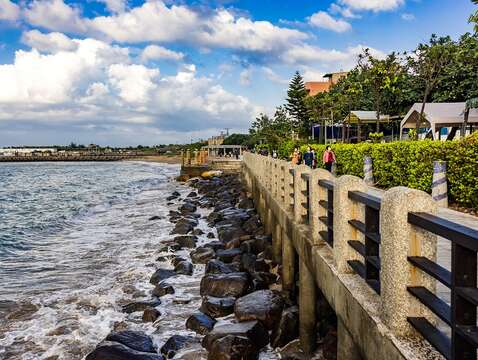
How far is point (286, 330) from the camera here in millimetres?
7305

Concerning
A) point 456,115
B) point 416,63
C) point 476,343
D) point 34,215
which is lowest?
point 34,215

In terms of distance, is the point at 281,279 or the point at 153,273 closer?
the point at 281,279

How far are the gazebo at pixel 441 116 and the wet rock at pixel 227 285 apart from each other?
→ 1818cm

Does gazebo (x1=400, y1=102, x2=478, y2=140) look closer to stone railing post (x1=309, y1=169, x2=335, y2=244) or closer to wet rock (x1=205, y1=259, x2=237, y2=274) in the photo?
wet rock (x1=205, y1=259, x2=237, y2=274)

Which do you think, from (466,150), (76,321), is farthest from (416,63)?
(76,321)

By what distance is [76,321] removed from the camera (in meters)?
8.91

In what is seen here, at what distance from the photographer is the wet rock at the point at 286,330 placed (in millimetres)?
7176

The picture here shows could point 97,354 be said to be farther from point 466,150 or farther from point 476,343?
point 466,150

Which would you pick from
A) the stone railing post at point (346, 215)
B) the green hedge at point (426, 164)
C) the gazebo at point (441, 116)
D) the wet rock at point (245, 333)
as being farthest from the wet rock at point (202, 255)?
the gazebo at point (441, 116)

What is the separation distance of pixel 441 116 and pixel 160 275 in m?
21.5

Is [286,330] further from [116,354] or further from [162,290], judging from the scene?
[162,290]

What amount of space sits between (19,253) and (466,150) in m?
15.1

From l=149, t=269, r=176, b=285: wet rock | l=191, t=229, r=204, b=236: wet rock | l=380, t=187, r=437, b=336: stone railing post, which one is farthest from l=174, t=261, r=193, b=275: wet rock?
l=380, t=187, r=437, b=336: stone railing post

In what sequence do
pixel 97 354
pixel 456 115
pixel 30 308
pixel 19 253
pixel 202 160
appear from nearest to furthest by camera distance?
pixel 97 354 < pixel 30 308 < pixel 19 253 < pixel 456 115 < pixel 202 160
